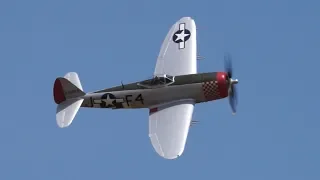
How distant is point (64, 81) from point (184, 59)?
6.56 metres

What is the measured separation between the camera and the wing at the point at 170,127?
32875 mm

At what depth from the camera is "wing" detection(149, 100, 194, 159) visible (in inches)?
1294

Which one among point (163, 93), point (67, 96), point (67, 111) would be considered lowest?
point (67, 111)

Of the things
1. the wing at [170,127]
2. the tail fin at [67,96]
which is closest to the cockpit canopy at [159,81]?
the wing at [170,127]

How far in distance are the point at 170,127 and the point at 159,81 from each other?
2.82m

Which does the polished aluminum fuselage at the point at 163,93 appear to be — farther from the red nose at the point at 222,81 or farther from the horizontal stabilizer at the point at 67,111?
Result: the horizontal stabilizer at the point at 67,111

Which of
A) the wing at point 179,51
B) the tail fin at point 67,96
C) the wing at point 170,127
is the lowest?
the wing at point 170,127

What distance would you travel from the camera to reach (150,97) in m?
36.4

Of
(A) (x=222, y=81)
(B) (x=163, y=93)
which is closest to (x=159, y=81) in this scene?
(B) (x=163, y=93)

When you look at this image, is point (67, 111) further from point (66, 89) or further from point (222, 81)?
point (222, 81)

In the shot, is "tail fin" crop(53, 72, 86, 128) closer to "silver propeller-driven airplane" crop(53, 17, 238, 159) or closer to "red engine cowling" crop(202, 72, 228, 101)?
"silver propeller-driven airplane" crop(53, 17, 238, 159)

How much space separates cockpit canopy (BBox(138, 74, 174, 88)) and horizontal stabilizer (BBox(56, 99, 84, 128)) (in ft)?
13.3

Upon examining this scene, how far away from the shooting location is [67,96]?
3831 centimetres

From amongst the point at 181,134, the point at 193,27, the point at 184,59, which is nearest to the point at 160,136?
the point at 181,134
